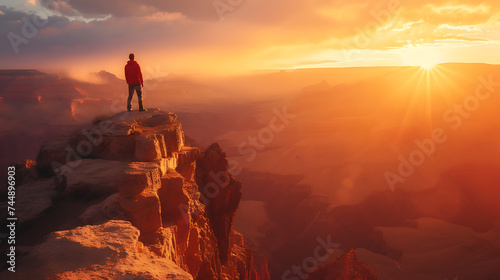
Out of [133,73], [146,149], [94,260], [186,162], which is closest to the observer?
[94,260]

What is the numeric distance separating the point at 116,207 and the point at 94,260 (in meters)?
2.10

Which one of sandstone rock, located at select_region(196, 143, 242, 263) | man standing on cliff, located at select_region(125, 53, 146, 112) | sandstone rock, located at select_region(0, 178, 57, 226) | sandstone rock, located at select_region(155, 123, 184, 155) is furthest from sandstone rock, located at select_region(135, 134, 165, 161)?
sandstone rock, located at select_region(196, 143, 242, 263)

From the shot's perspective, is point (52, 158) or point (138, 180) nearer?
point (138, 180)

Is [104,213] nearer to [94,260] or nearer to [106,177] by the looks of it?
[106,177]

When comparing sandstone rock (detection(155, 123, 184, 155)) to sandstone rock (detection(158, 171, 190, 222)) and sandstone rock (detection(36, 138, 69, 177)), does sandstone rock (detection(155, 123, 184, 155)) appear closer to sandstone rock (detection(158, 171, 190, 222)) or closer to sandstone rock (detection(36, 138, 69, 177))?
sandstone rock (detection(158, 171, 190, 222))

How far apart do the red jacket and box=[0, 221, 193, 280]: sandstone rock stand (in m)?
6.41

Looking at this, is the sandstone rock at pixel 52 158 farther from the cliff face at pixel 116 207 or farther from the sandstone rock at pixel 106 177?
the sandstone rock at pixel 106 177

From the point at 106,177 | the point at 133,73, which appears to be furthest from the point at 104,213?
the point at 133,73

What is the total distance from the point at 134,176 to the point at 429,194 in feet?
119

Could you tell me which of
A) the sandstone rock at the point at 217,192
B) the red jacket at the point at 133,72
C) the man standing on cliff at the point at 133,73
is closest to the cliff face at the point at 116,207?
the man standing on cliff at the point at 133,73

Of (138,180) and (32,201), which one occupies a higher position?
(138,180)

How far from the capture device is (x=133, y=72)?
8961mm

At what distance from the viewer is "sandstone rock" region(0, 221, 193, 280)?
2.76m

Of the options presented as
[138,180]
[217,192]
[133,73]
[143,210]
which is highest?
[133,73]
